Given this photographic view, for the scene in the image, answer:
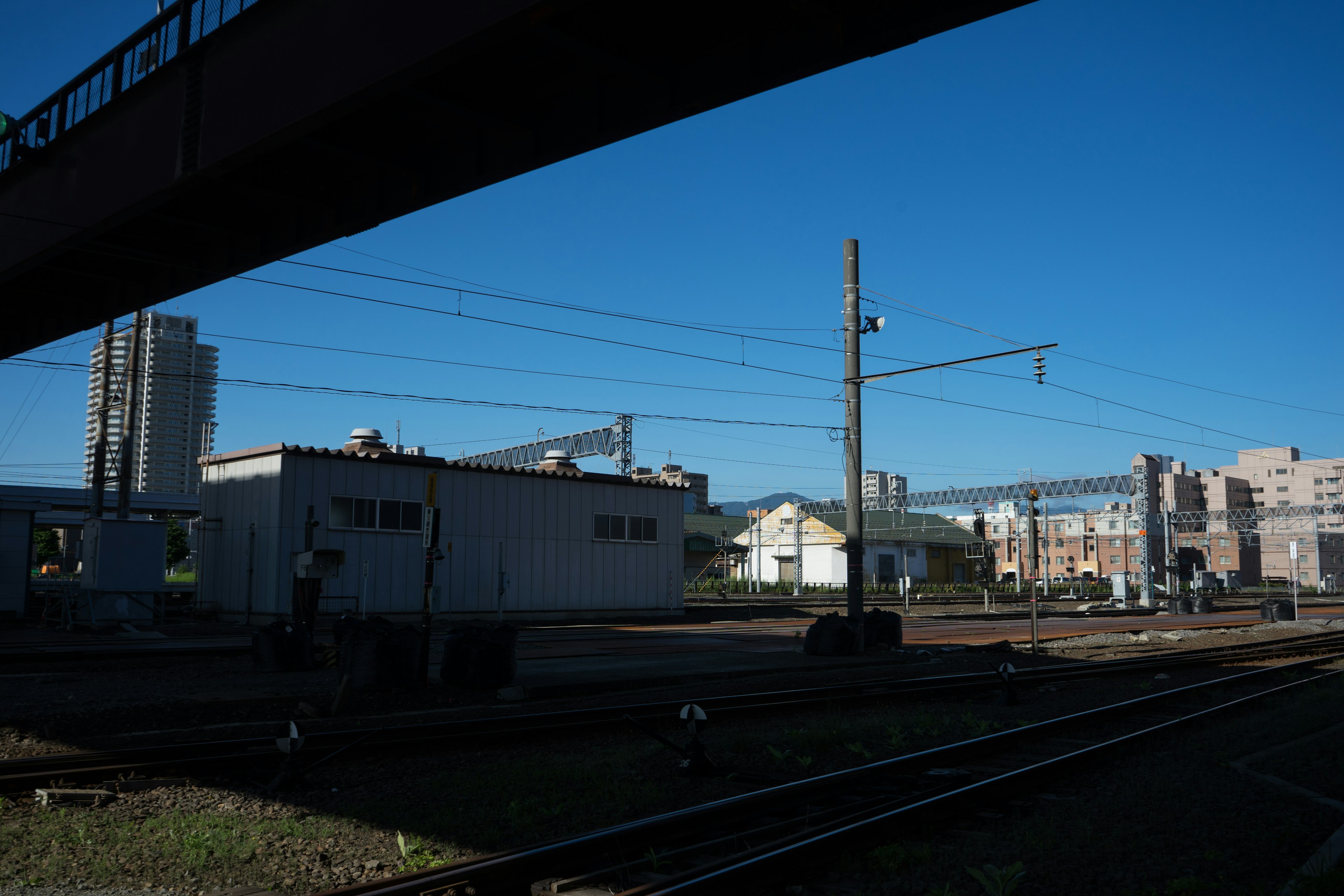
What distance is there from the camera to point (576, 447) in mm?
53688

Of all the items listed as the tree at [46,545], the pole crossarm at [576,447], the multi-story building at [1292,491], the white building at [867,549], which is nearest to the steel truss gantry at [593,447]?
the pole crossarm at [576,447]

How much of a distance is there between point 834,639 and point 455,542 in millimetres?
14112

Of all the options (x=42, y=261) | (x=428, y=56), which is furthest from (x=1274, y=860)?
(x=42, y=261)

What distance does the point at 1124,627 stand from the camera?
32.6 m

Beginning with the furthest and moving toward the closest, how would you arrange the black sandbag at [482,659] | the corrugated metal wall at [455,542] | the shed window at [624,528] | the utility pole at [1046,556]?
the utility pole at [1046,556]
the shed window at [624,528]
the corrugated metal wall at [455,542]
the black sandbag at [482,659]

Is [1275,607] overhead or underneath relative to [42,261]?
underneath

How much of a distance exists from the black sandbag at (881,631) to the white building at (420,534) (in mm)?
10426

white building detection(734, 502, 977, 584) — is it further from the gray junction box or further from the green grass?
the green grass

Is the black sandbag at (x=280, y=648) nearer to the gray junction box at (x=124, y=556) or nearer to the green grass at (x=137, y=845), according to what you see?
the green grass at (x=137, y=845)

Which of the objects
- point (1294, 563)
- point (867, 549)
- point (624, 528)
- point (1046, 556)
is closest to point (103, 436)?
point (624, 528)

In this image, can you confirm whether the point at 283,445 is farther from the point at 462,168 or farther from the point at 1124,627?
the point at 1124,627

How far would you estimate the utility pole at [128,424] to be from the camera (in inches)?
1187

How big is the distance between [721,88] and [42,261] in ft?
32.8

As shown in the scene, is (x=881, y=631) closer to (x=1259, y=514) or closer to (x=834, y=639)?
(x=834, y=639)
